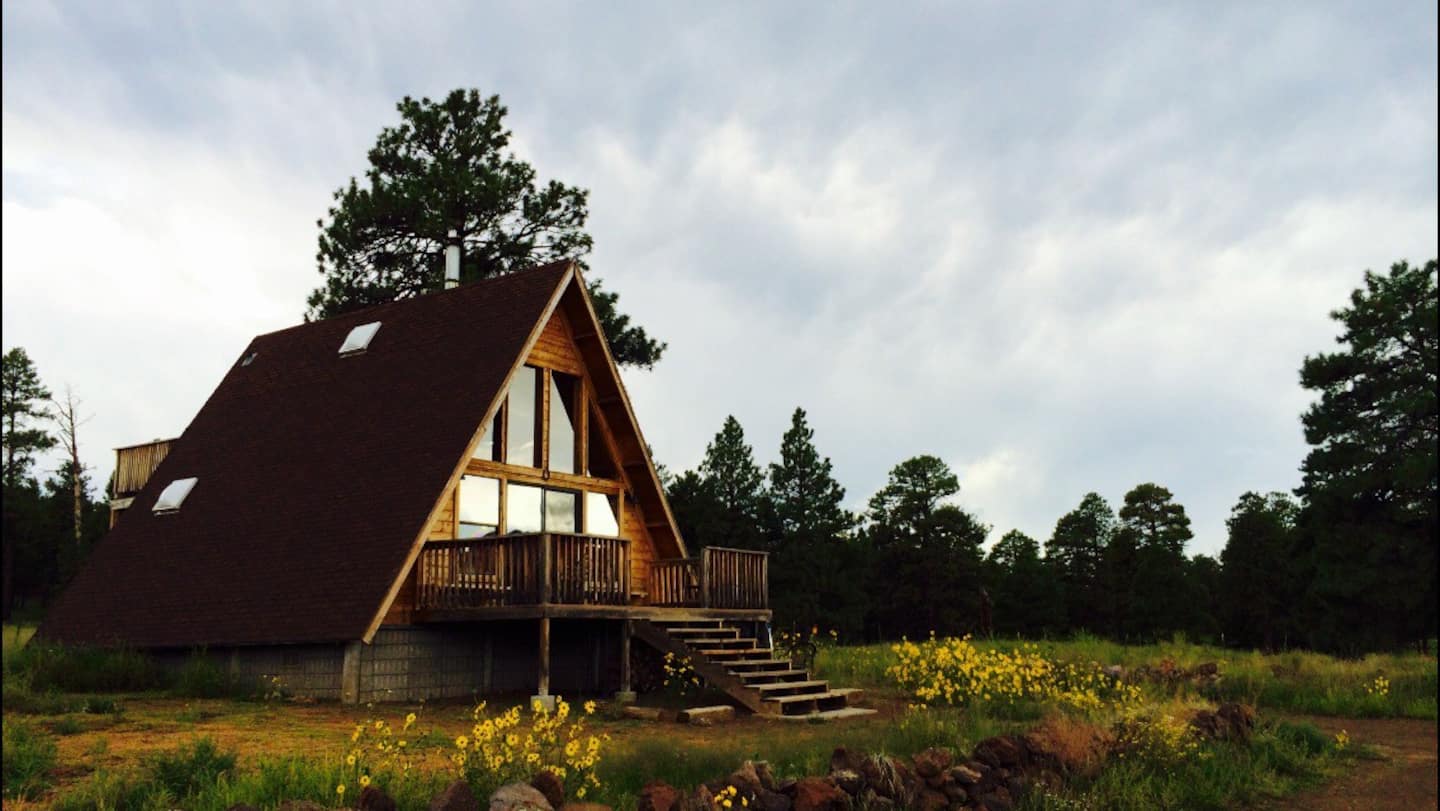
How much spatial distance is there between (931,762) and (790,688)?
7057mm

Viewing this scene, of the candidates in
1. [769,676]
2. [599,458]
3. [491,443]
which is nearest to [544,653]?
[769,676]

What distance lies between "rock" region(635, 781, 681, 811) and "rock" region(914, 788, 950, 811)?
2582mm

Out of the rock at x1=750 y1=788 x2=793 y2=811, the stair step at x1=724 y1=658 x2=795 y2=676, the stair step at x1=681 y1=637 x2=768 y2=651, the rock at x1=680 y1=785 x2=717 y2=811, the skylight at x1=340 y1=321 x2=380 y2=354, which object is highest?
the skylight at x1=340 y1=321 x2=380 y2=354

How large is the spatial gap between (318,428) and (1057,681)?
1301 centimetres

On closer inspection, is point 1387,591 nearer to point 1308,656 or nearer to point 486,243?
point 1308,656

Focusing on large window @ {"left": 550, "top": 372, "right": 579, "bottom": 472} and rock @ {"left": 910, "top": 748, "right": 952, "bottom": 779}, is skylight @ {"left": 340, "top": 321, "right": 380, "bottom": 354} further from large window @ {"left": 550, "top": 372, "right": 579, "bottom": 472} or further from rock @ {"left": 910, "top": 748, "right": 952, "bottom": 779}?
rock @ {"left": 910, "top": 748, "right": 952, "bottom": 779}

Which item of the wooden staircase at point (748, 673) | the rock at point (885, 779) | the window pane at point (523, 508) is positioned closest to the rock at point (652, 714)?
the wooden staircase at point (748, 673)

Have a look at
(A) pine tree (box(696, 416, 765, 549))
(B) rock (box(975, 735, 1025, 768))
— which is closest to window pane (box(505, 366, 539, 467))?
(B) rock (box(975, 735, 1025, 768))

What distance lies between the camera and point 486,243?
34.5m

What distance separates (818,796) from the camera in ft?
28.6

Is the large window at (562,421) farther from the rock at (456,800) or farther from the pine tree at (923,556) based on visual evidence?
the pine tree at (923,556)

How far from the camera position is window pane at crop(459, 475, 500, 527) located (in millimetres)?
18766

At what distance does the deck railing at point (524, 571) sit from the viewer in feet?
55.5

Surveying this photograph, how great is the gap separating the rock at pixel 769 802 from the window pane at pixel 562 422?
1253cm
